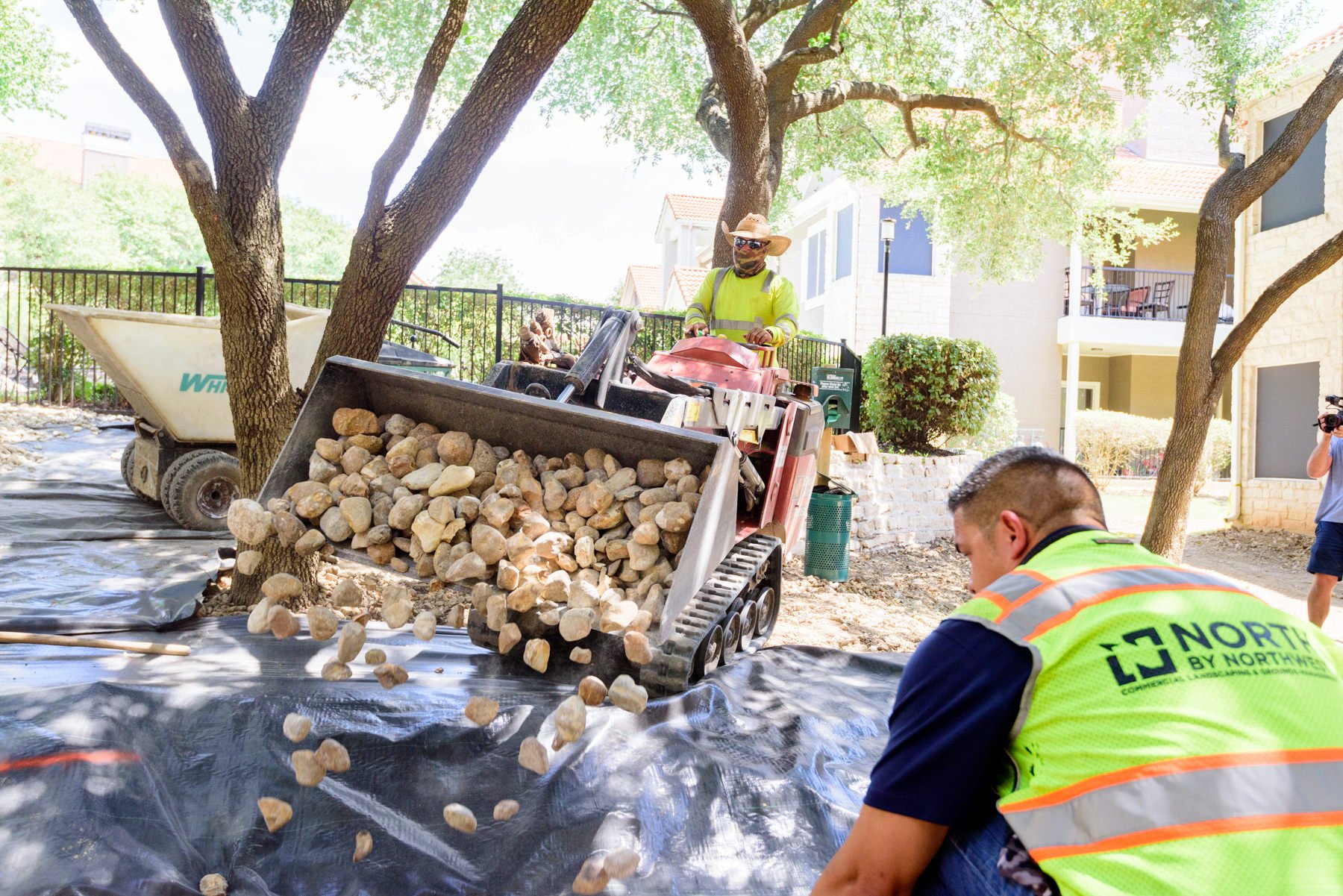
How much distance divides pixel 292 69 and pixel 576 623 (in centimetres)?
352

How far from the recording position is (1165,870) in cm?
130

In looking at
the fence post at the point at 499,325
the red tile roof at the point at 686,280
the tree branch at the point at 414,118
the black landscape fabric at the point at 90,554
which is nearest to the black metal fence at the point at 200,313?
the fence post at the point at 499,325

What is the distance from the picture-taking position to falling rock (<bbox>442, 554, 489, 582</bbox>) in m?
3.10

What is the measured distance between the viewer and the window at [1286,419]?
11.5 metres

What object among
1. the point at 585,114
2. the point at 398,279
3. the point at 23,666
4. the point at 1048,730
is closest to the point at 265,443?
the point at 398,279

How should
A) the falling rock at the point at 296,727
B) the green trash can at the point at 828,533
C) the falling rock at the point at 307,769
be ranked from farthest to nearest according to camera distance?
the green trash can at the point at 828,533
the falling rock at the point at 296,727
the falling rock at the point at 307,769

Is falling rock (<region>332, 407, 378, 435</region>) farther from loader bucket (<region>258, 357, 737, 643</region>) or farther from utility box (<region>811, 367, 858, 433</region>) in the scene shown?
utility box (<region>811, 367, 858, 433</region>)

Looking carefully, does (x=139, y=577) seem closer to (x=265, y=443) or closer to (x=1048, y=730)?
(x=265, y=443)

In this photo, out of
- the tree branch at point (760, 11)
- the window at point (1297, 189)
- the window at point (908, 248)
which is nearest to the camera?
the tree branch at point (760, 11)

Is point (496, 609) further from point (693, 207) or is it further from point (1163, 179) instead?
point (693, 207)

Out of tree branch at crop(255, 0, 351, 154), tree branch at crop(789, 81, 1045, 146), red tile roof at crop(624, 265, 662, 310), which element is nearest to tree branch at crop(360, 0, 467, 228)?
tree branch at crop(255, 0, 351, 154)

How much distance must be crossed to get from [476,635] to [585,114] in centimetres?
932

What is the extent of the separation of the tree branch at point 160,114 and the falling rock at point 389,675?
2.40 meters

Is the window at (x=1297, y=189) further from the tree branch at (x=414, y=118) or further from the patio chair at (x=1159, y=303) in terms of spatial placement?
the tree branch at (x=414, y=118)
